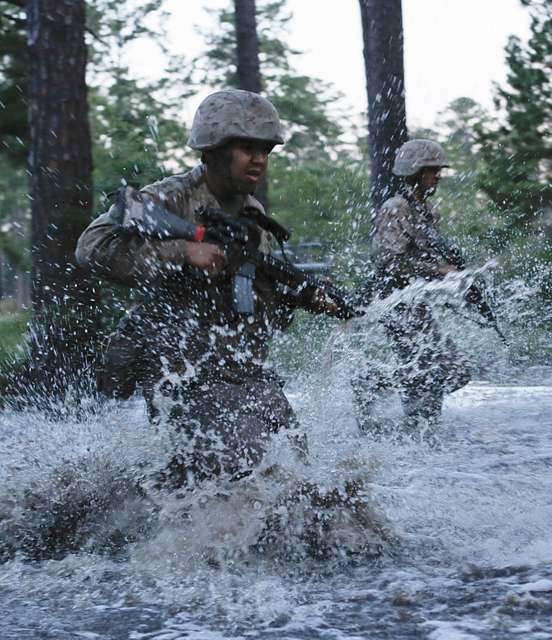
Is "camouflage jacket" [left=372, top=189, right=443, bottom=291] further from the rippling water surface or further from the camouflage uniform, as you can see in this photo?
the camouflage uniform

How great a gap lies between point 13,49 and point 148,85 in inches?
578

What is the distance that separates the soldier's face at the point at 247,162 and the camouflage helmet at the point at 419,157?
291 centimetres

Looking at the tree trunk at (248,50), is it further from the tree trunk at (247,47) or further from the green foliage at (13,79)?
the green foliage at (13,79)

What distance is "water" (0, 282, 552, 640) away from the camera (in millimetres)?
3295

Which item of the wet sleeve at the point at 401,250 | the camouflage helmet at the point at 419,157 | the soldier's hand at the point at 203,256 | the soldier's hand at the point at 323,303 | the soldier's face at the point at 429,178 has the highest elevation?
the camouflage helmet at the point at 419,157

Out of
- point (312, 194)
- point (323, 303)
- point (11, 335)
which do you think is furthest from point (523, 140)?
point (312, 194)

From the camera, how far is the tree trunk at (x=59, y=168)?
8695 mm

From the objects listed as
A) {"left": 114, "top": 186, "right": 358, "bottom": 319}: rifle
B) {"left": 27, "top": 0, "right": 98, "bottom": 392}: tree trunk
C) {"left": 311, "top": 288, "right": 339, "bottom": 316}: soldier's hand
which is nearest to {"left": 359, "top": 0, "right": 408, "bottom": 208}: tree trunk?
{"left": 27, "top": 0, "right": 98, "bottom": 392}: tree trunk

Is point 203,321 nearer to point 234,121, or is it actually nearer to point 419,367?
point 234,121

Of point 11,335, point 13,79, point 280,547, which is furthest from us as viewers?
point 13,79

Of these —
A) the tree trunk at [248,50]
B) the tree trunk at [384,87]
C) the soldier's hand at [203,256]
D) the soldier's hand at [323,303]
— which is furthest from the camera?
the tree trunk at [248,50]

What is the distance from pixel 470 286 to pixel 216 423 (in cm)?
386

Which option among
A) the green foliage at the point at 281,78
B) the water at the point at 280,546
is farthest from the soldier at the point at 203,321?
the green foliage at the point at 281,78

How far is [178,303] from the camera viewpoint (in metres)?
4.34
